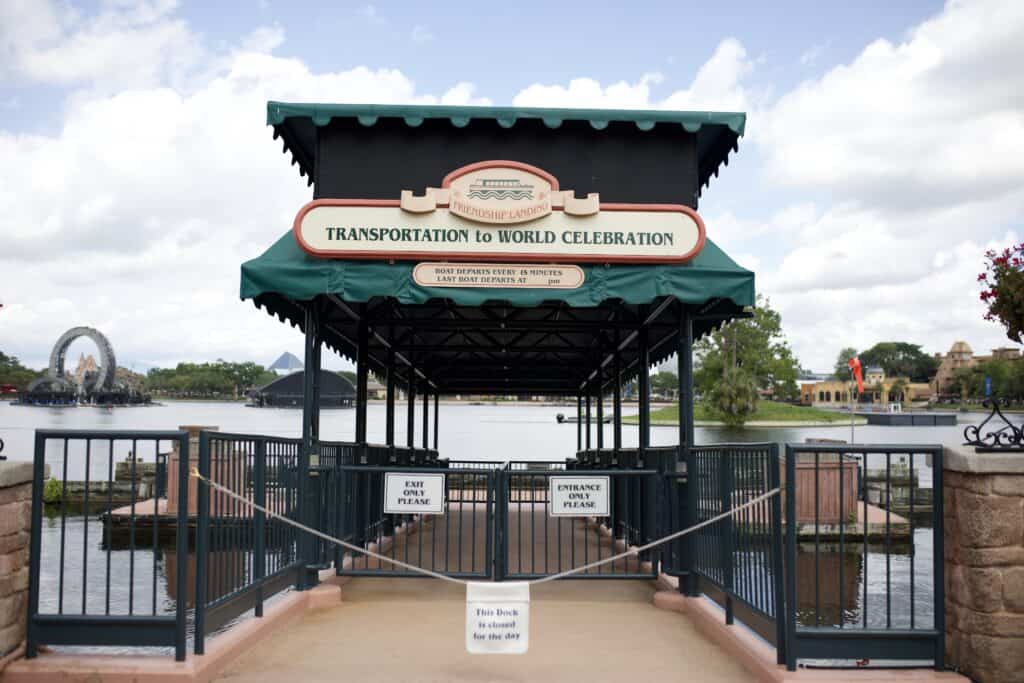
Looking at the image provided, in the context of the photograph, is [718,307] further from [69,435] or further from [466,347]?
[69,435]

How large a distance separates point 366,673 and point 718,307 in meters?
6.08

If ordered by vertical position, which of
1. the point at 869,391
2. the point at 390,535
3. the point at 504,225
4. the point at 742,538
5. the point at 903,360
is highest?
the point at 903,360

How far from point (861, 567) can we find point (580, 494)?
10.9 meters

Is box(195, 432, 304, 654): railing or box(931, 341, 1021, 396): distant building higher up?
box(931, 341, 1021, 396): distant building

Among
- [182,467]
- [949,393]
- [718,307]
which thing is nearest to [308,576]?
[182,467]

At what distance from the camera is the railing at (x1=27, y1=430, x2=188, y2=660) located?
5.46 m

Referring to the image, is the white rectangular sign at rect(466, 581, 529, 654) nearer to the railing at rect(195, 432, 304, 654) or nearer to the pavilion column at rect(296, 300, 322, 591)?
the railing at rect(195, 432, 304, 654)

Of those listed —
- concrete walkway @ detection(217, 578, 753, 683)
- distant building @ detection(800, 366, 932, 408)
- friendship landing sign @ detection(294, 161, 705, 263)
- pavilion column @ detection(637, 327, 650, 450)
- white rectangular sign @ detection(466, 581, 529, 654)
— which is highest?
distant building @ detection(800, 366, 932, 408)

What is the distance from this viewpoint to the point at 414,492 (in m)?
8.62

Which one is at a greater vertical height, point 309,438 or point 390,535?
point 309,438

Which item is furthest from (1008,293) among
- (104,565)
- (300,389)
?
(300,389)

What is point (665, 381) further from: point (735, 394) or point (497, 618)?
point (497, 618)

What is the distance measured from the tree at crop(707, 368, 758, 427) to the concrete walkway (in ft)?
238

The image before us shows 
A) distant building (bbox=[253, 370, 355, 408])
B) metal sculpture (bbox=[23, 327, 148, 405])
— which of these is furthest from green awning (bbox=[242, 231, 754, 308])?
metal sculpture (bbox=[23, 327, 148, 405])
